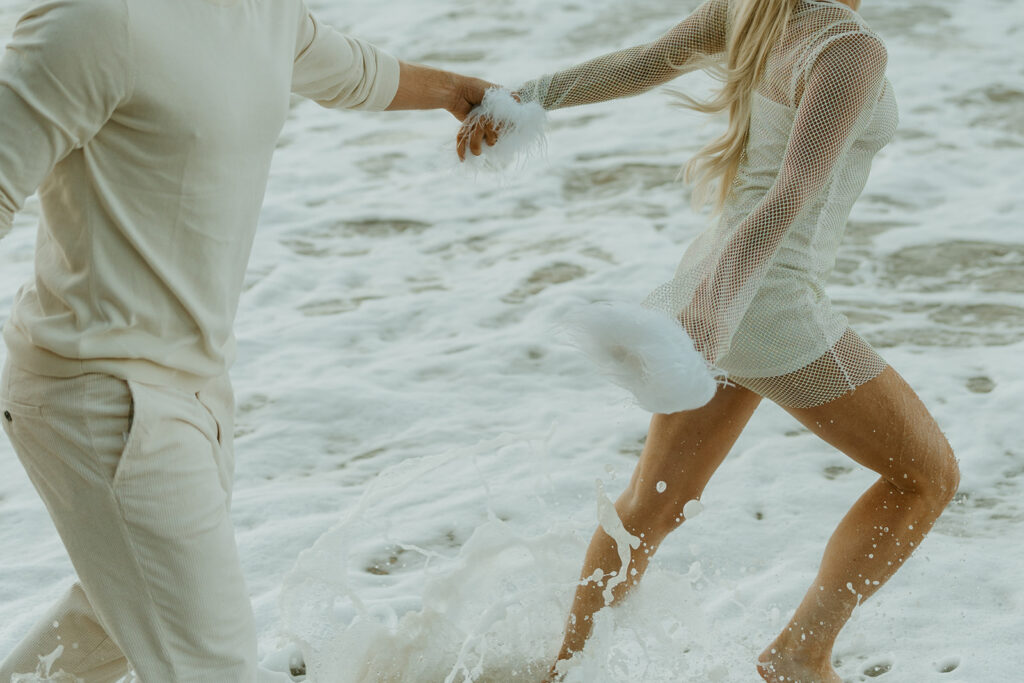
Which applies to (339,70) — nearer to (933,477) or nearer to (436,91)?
(436,91)

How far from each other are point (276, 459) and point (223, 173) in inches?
91.2

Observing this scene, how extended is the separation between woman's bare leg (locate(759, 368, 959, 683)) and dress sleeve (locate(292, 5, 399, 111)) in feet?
3.55

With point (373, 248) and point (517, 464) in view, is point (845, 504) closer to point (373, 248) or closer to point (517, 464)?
point (517, 464)

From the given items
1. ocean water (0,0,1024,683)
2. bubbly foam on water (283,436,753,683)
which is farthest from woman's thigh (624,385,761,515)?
bubbly foam on water (283,436,753,683)

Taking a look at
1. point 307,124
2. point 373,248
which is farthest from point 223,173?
point 307,124

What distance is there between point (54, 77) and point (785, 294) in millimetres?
1348

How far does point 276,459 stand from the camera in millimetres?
3957

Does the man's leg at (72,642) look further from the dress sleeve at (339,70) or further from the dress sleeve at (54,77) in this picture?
the dress sleeve at (339,70)

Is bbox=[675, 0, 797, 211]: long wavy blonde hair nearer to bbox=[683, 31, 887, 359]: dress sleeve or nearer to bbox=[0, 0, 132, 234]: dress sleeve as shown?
bbox=[683, 31, 887, 359]: dress sleeve

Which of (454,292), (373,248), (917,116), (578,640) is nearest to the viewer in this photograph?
(578,640)

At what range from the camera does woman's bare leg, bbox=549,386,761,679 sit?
2420 millimetres

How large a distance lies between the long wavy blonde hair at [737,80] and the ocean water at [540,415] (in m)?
0.62

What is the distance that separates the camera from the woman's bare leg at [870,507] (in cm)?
227

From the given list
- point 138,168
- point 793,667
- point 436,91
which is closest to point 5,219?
point 138,168
